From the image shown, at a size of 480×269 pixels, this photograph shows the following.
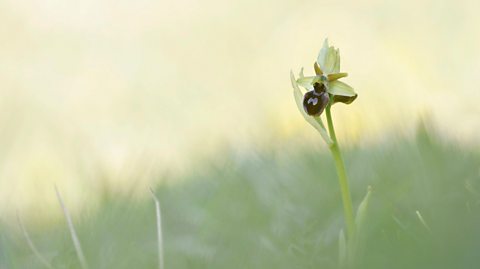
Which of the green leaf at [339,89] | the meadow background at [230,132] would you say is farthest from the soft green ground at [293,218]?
the green leaf at [339,89]

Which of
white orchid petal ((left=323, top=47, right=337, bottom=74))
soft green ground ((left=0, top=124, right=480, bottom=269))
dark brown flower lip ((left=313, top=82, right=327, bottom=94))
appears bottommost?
soft green ground ((left=0, top=124, right=480, bottom=269))

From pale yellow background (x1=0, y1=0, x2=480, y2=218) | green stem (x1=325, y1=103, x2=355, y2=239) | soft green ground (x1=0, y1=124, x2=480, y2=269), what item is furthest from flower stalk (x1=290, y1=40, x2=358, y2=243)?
pale yellow background (x1=0, y1=0, x2=480, y2=218)

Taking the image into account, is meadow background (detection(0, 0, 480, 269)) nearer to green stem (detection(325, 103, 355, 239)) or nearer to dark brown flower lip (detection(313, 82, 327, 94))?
green stem (detection(325, 103, 355, 239))

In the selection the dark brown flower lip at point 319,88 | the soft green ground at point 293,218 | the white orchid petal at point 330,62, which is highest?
the white orchid petal at point 330,62

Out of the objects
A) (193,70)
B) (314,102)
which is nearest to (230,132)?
(314,102)

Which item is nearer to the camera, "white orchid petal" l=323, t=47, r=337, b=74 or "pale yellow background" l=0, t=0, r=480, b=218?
"white orchid petal" l=323, t=47, r=337, b=74

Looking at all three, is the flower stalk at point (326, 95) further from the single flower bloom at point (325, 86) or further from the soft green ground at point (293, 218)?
the soft green ground at point (293, 218)
